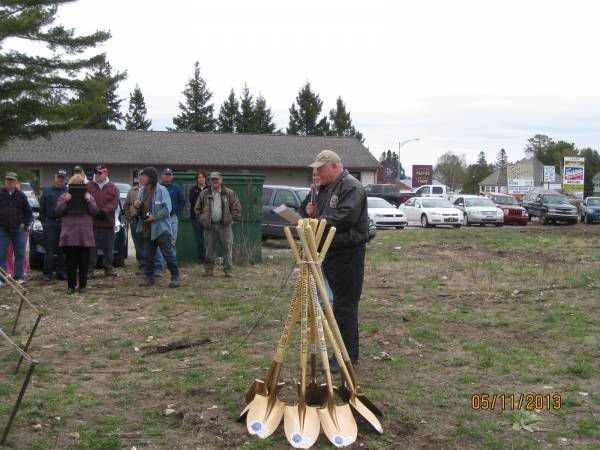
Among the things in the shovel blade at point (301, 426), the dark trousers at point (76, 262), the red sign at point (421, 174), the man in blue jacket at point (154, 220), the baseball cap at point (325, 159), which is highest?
the red sign at point (421, 174)

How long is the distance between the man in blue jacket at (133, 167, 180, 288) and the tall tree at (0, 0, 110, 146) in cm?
583

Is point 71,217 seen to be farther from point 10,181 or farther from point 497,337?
point 497,337

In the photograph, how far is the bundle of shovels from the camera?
4.73m

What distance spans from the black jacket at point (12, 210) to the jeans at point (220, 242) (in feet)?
10.1

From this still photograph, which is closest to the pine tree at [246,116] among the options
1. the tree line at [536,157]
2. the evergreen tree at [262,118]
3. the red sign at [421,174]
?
the evergreen tree at [262,118]

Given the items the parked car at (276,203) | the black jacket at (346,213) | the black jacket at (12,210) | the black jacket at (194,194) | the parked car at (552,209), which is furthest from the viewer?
the parked car at (552,209)

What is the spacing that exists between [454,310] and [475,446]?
15.4 feet

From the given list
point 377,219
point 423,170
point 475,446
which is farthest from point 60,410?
point 423,170

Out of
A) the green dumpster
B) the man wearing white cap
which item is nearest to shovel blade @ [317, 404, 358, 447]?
the man wearing white cap

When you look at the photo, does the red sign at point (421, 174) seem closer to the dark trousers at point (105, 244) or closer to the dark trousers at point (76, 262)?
the dark trousers at point (105, 244)

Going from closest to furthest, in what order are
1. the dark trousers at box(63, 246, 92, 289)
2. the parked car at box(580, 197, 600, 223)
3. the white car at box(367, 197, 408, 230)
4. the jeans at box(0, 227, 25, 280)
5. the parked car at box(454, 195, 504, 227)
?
the dark trousers at box(63, 246, 92, 289) → the jeans at box(0, 227, 25, 280) → the white car at box(367, 197, 408, 230) → the parked car at box(454, 195, 504, 227) → the parked car at box(580, 197, 600, 223)

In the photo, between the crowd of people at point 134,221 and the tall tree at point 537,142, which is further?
the tall tree at point 537,142

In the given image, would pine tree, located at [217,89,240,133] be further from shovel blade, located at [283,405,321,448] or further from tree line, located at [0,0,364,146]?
shovel blade, located at [283,405,321,448]

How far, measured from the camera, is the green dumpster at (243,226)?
1401 centimetres
